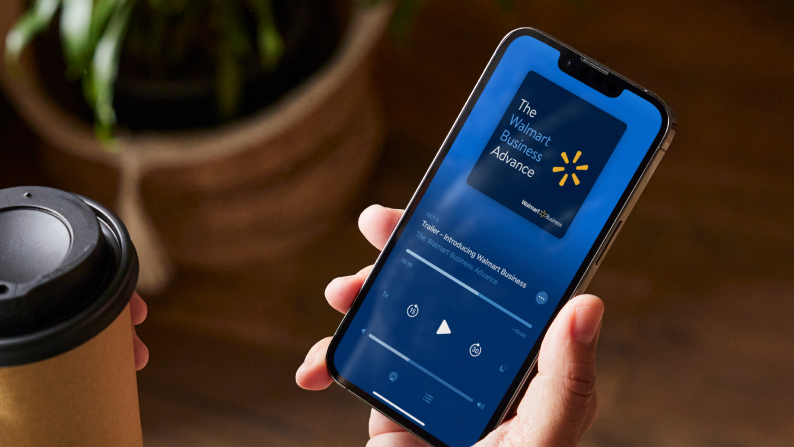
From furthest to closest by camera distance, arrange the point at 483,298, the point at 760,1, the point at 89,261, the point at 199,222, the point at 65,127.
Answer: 1. the point at 760,1
2. the point at 199,222
3. the point at 65,127
4. the point at 483,298
5. the point at 89,261

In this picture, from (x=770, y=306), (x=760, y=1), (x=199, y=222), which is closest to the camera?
(x=199, y=222)

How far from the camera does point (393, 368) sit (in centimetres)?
62

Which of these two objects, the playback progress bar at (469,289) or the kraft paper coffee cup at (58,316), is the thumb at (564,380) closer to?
the playback progress bar at (469,289)

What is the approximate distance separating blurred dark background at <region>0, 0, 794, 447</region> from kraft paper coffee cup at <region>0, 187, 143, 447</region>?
2.33ft

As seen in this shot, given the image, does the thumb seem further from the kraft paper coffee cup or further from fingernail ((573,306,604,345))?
the kraft paper coffee cup

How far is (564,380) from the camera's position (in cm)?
50

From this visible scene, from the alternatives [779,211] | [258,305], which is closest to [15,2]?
[258,305]

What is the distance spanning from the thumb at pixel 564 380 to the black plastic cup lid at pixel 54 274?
30cm

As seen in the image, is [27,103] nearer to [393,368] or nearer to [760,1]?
[393,368]

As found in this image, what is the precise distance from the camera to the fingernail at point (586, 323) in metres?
0.48

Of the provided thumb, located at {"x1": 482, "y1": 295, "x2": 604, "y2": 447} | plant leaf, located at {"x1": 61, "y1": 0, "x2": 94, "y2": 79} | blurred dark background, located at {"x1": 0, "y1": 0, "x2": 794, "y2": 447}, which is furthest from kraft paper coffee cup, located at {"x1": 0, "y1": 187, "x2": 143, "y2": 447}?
blurred dark background, located at {"x1": 0, "y1": 0, "x2": 794, "y2": 447}

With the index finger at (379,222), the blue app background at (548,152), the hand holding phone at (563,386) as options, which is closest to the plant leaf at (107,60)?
the index finger at (379,222)

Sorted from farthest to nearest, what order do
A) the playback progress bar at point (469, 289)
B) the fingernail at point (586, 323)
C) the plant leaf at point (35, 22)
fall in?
the plant leaf at point (35, 22), the playback progress bar at point (469, 289), the fingernail at point (586, 323)

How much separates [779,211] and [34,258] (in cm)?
118
